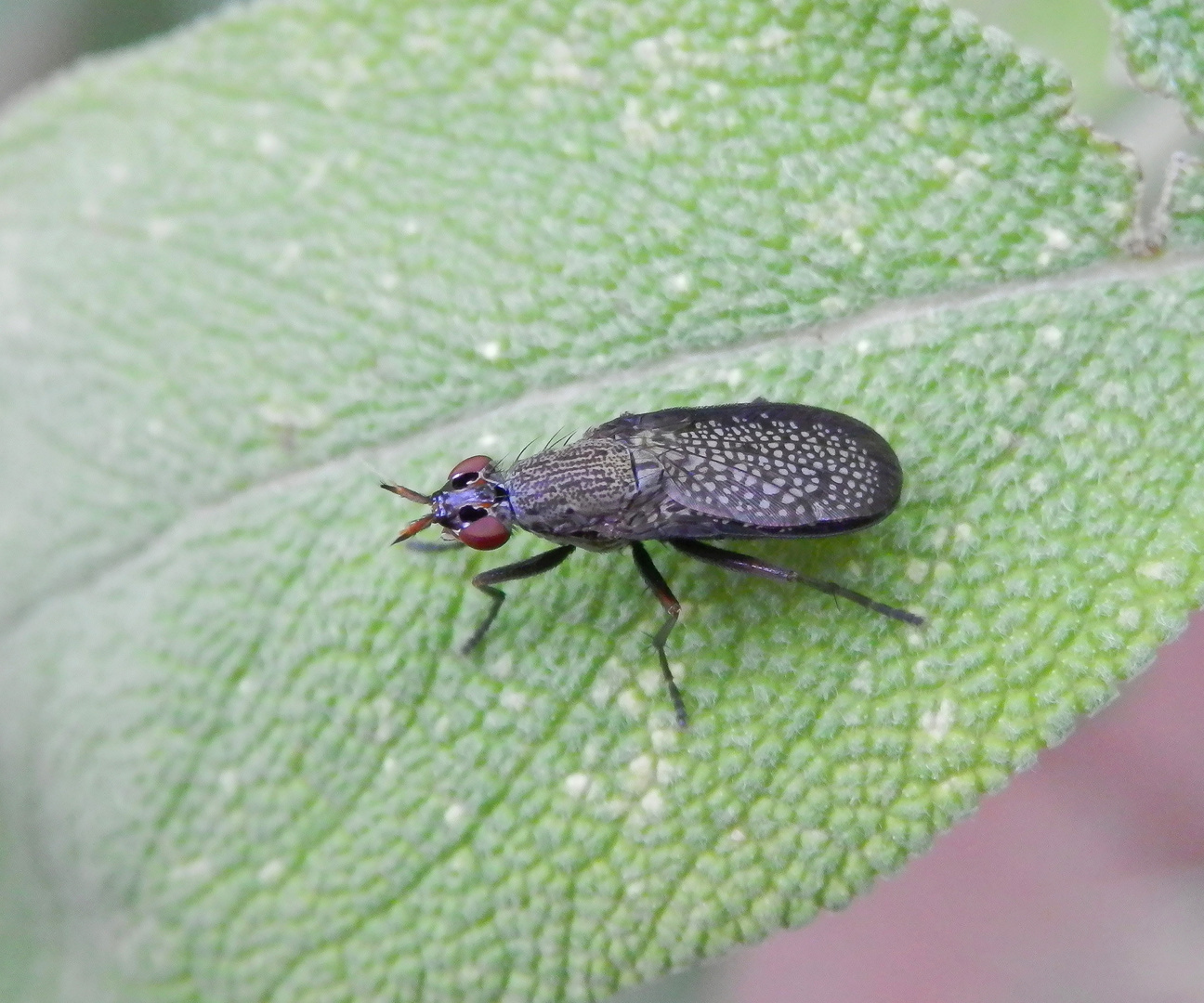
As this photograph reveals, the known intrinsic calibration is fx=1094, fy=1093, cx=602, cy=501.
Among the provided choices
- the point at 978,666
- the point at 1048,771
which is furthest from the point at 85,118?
the point at 1048,771

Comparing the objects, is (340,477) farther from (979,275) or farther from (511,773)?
(979,275)

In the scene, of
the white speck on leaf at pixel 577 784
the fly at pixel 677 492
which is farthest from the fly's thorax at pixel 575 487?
the white speck on leaf at pixel 577 784

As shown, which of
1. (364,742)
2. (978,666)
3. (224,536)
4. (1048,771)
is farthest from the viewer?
(1048,771)

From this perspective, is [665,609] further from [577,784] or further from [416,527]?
[416,527]

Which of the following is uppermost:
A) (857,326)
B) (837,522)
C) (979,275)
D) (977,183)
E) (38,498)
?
(977,183)

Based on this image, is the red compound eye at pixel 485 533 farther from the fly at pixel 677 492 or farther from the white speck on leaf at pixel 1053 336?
the white speck on leaf at pixel 1053 336

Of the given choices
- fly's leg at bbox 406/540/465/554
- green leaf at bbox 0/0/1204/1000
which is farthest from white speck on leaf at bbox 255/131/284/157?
fly's leg at bbox 406/540/465/554
